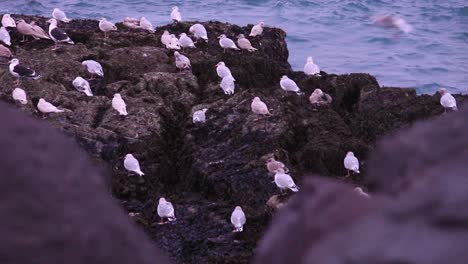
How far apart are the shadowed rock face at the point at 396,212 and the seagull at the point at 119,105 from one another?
6.95 meters

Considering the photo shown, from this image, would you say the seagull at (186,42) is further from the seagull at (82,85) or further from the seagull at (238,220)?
the seagull at (238,220)

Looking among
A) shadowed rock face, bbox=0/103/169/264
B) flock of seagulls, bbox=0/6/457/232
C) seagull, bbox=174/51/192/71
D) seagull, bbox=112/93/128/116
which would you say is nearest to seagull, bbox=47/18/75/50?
flock of seagulls, bbox=0/6/457/232

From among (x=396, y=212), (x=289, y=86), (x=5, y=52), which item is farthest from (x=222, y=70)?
(x=396, y=212)

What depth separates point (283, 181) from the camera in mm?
7852

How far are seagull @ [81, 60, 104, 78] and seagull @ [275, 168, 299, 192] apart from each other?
3.44m

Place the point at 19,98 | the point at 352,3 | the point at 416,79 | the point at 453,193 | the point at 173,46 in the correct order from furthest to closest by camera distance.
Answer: the point at 352,3
the point at 416,79
the point at 173,46
the point at 19,98
the point at 453,193

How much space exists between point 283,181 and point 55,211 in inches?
223

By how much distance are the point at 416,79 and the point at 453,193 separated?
19.6 meters

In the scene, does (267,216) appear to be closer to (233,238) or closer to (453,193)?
(233,238)

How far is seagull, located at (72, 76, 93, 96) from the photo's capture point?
31.8ft

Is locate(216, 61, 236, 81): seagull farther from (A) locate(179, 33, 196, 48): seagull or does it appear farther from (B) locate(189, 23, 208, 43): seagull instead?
(B) locate(189, 23, 208, 43): seagull

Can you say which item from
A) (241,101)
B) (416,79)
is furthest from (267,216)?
(416,79)

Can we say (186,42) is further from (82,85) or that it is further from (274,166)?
(274,166)

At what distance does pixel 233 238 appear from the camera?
7.27 meters
